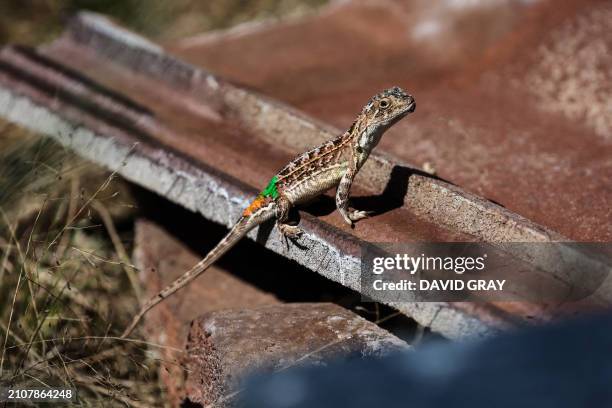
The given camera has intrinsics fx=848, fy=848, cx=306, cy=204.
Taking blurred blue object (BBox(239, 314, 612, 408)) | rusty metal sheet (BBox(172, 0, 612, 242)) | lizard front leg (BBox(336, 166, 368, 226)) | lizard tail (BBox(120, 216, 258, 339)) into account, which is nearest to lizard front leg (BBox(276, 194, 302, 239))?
lizard tail (BBox(120, 216, 258, 339))

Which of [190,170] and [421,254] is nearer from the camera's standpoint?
[421,254]

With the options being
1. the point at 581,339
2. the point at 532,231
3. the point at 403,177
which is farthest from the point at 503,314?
the point at 581,339

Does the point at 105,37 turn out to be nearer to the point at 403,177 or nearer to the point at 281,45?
the point at 281,45

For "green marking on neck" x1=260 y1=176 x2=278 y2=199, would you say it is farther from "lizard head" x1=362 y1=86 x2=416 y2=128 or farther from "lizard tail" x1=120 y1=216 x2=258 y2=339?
"lizard head" x1=362 y1=86 x2=416 y2=128

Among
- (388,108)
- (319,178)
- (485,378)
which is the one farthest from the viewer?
(319,178)

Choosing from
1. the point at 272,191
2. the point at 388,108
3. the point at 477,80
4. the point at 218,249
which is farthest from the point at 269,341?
the point at 477,80

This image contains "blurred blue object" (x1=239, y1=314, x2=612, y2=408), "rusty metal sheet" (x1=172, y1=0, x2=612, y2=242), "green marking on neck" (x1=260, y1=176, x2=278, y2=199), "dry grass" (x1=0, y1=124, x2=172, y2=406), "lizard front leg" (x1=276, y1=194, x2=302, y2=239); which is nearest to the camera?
"blurred blue object" (x1=239, y1=314, x2=612, y2=408)

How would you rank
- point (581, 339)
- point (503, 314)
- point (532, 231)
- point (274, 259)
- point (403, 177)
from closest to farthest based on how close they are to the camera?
point (581, 339) < point (503, 314) < point (532, 231) < point (403, 177) < point (274, 259)

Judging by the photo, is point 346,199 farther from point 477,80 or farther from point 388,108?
point 477,80
